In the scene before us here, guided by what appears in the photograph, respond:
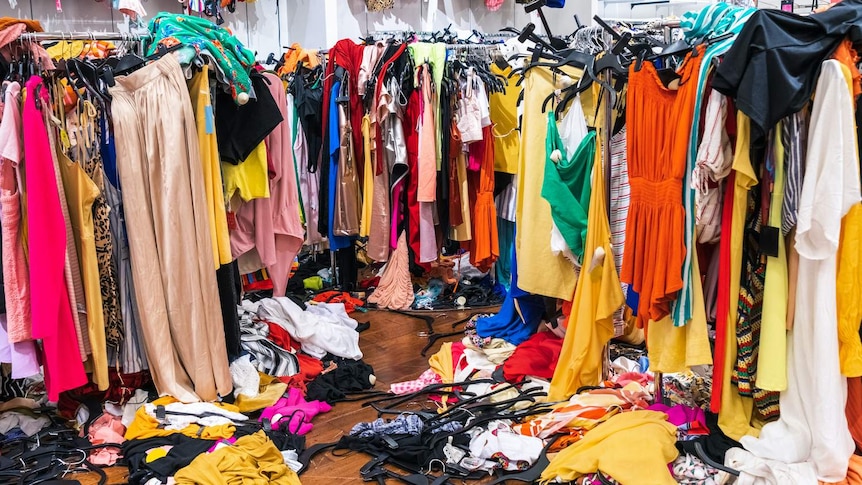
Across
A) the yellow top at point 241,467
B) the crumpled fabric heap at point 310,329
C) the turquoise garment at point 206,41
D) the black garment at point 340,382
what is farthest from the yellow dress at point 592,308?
the turquoise garment at point 206,41

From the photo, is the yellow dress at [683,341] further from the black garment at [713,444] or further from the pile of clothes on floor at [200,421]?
the pile of clothes on floor at [200,421]

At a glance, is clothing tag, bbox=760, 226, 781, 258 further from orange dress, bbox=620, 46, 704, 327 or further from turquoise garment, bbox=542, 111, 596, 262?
turquoise garment, bbox=542, 111, 596, 262

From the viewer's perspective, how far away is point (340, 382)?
3738mm

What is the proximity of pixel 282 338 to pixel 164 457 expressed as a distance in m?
Result: 1.25

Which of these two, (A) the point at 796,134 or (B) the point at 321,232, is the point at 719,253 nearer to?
(A) the point at 796,134

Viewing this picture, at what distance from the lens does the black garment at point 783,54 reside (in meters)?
2.22

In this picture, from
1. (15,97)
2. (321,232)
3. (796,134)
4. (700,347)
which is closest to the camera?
(796,134)

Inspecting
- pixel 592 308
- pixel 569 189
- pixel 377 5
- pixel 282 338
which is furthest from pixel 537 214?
pixel 377 5

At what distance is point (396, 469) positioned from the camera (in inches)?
115

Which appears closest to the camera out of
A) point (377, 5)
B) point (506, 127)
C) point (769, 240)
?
point (769, 240)

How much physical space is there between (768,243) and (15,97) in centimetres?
279

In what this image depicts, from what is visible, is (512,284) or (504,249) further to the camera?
(504,249)

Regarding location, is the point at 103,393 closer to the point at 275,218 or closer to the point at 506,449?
the point at 275,218

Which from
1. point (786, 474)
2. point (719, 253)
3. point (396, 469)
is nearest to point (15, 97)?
point (396, 469)
